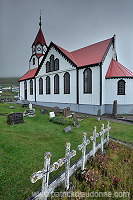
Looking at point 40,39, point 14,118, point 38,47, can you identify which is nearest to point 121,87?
point 14,118

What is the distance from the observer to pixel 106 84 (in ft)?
53.4

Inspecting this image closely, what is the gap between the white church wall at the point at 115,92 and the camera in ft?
51.4

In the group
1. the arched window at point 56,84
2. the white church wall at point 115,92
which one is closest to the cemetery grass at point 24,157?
Answer: the white church wall at point 115,92

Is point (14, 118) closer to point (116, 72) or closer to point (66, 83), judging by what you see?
point (66, 83)

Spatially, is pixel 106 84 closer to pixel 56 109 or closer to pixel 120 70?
pixel 120 70

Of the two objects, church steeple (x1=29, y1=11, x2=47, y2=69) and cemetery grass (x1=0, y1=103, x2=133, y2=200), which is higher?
church steeple (x1=29, y1=11, x2=47, y2=69)

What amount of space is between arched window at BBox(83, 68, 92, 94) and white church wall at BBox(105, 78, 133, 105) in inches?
88.7

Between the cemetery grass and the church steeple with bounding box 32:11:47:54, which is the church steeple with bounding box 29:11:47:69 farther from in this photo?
the cemetery grass

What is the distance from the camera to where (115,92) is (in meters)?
15.9

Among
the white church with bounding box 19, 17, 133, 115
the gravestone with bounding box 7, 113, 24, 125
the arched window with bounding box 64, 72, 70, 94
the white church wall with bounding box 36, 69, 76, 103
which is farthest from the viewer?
the arched window with bounding box 64, 72, 70, 94

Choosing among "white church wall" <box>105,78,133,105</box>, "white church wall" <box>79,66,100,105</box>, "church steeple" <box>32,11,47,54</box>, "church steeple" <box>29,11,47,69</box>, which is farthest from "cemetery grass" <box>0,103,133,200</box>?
"church steeple" <box>32,11,47,54</box>

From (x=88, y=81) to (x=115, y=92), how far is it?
3.87 metres

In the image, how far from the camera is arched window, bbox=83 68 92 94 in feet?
52.8

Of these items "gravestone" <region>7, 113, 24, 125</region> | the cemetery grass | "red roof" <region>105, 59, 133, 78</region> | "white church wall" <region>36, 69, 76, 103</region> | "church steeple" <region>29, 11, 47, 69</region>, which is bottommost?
the cemetery grass
